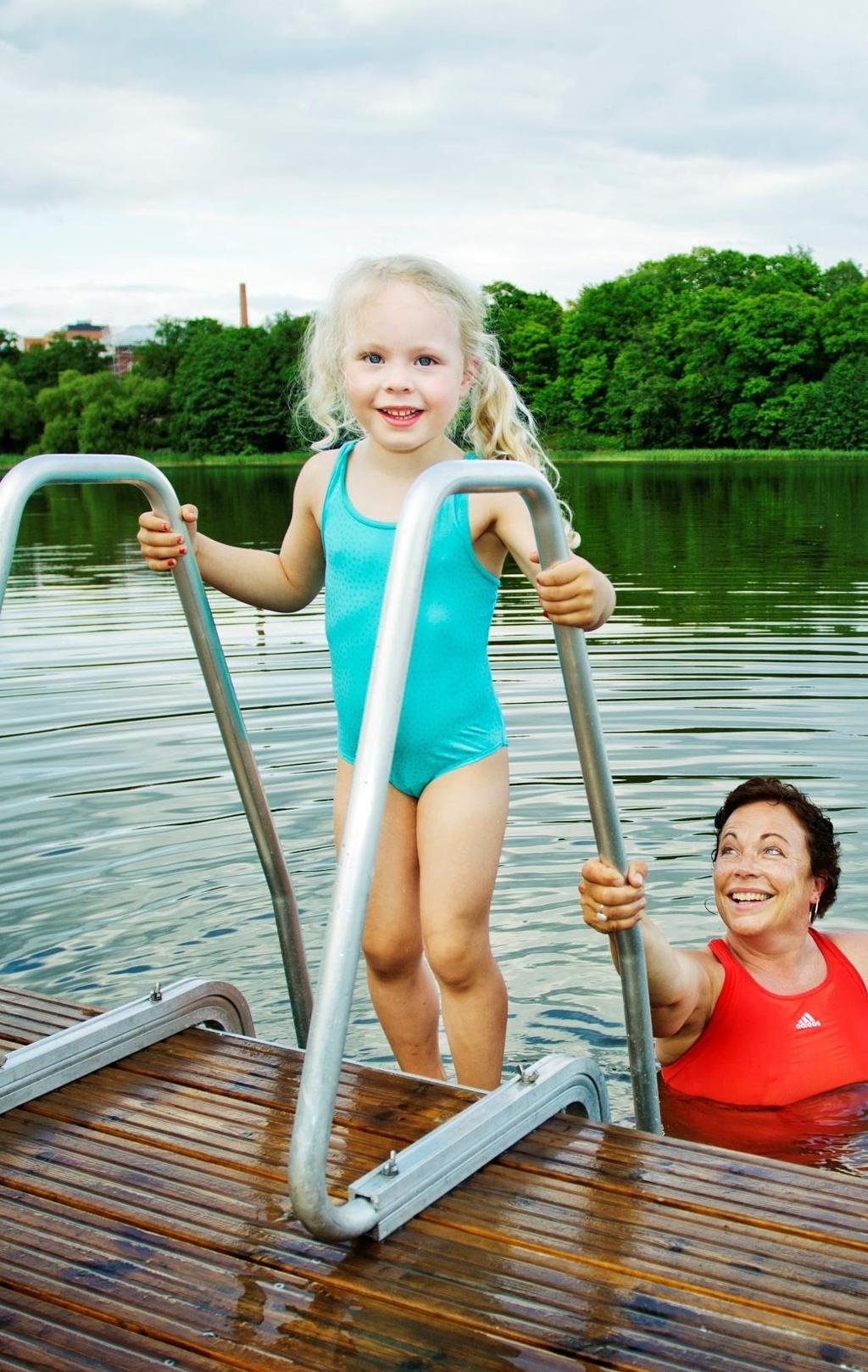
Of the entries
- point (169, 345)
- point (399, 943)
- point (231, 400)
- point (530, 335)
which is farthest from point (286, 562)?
point (169, 345)

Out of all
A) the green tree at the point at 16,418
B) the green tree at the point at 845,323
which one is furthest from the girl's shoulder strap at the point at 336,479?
the green tree at the point at 16,418

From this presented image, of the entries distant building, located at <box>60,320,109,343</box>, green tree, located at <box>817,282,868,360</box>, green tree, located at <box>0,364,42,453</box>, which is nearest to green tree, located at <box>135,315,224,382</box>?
green tree, located at <box>0,364,42,453</box>

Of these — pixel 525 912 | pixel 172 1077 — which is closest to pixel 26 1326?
pixel 172 1077

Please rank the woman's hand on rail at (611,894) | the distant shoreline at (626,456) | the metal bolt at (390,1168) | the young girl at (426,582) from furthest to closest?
the distant shoreline at (626,456) → the young girl at (426,582) → the woman's hand on rail at (611,894) → the metal bolt at (390,1168)

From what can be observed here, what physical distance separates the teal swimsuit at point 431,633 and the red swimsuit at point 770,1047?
1.02 metres

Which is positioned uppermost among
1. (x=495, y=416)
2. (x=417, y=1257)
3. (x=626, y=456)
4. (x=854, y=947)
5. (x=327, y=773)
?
(x=626, y=456)

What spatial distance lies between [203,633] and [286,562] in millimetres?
437

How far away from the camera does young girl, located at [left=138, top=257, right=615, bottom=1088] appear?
2.66 metres

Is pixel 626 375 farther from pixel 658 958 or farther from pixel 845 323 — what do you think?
pixel 658 958

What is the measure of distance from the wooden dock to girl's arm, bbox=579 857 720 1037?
33 cm

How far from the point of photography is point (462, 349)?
2.76 m

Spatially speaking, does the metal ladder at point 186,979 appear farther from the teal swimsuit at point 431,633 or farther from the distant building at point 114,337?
the distant building at point 114,337

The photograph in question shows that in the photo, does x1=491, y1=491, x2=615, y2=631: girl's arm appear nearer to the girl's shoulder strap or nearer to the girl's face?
the girl's face

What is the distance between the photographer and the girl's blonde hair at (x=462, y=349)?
8.82 feet
